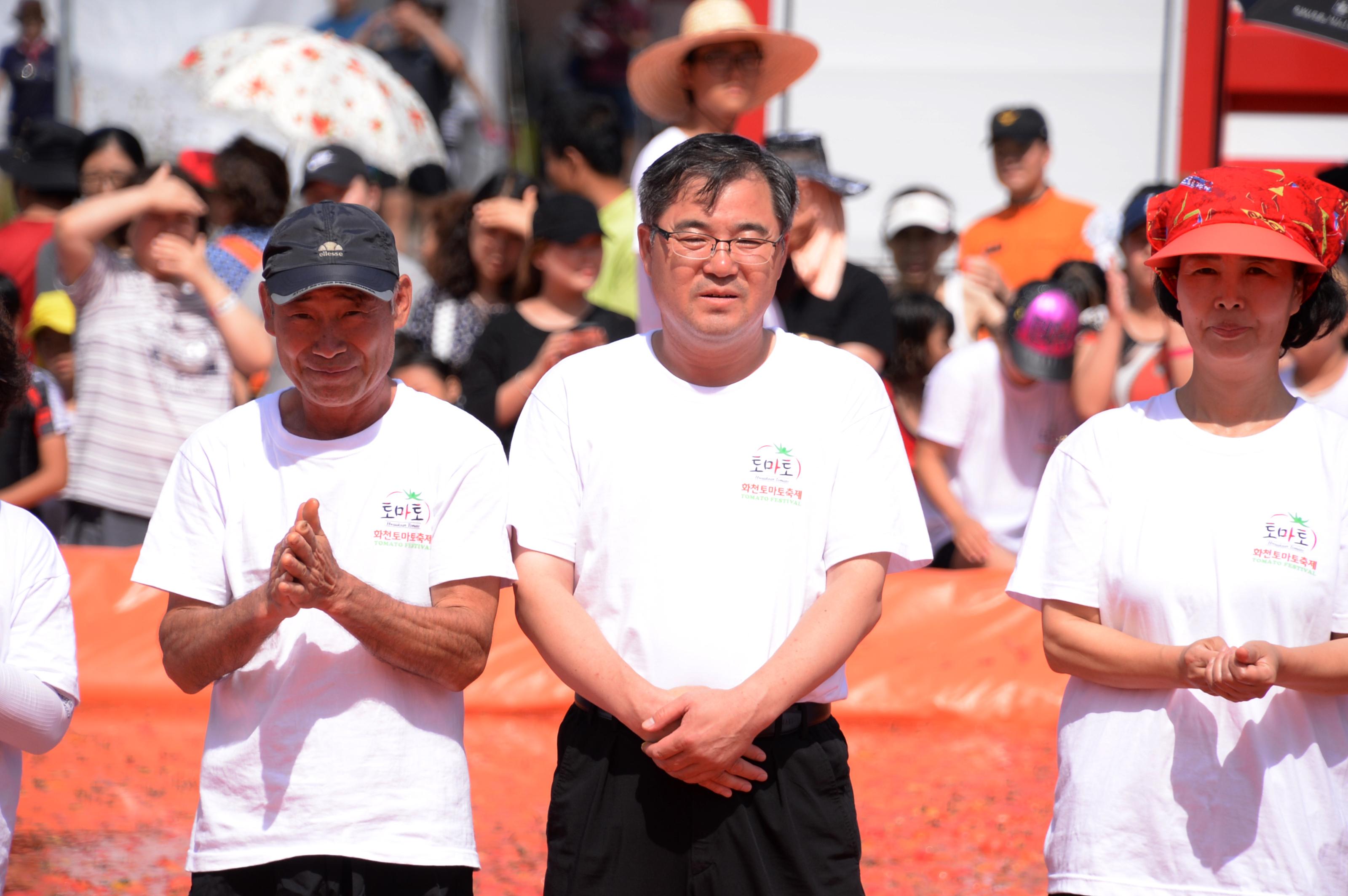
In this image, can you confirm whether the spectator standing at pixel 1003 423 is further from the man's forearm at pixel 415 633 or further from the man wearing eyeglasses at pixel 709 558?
the man's forearm at pixel 415 633

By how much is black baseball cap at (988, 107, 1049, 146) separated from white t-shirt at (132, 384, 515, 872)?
482 cm

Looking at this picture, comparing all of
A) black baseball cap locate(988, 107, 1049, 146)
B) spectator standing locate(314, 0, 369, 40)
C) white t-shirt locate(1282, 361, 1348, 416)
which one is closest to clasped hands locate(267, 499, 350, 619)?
white t-shirt locate(1282, 361, 1348, 416)

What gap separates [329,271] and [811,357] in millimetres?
881

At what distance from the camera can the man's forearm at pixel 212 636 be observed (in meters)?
2.43

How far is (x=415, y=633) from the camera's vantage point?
8.09ft

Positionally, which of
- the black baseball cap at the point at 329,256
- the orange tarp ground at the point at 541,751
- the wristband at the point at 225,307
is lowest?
the orange tarp ground at the point at 541,751

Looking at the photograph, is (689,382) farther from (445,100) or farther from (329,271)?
(445,100)

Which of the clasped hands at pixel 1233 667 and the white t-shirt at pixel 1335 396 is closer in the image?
the clasped hands at pixel 1233 667

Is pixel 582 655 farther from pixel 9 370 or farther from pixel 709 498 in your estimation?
pixel 9 370

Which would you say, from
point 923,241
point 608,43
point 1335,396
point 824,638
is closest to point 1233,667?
point 824,638

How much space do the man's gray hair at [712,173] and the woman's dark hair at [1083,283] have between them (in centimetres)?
340

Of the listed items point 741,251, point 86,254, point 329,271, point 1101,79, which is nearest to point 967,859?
point 741,251

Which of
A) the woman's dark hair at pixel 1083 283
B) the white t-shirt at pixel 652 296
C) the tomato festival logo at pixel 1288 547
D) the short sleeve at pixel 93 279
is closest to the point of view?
the tomato festival logo at pixel 1288 547

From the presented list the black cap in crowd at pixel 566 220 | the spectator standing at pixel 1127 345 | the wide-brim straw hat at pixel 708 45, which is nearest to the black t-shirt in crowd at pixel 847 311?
the wide-brim straw hat at pixel 708 45
